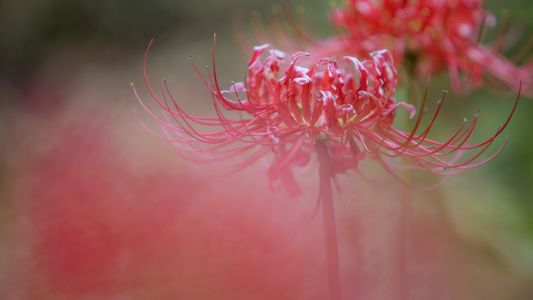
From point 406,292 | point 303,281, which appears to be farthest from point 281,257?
point 406,292

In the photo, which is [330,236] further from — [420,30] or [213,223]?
[420,30]

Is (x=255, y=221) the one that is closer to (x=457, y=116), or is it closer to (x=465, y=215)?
(x=465, y=215)

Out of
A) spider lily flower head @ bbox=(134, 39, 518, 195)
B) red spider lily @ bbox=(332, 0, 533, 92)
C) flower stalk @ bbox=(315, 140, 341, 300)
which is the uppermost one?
red spider lily @ bbox=(332, 0, 533, 92)

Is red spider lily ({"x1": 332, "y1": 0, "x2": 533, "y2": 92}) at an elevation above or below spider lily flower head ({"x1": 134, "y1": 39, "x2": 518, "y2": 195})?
above

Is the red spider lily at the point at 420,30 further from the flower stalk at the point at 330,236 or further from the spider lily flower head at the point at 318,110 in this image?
the flower stalk at the point at 330,236

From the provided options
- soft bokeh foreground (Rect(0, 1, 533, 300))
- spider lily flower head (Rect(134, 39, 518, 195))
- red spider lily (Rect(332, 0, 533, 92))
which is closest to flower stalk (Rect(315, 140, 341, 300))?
spider lily flower head (Rect(134, 39, 518, 195))

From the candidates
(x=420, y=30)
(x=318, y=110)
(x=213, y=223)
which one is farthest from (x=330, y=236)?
(x=420, y=30)

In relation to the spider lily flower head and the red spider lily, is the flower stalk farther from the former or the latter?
the red spider lily
